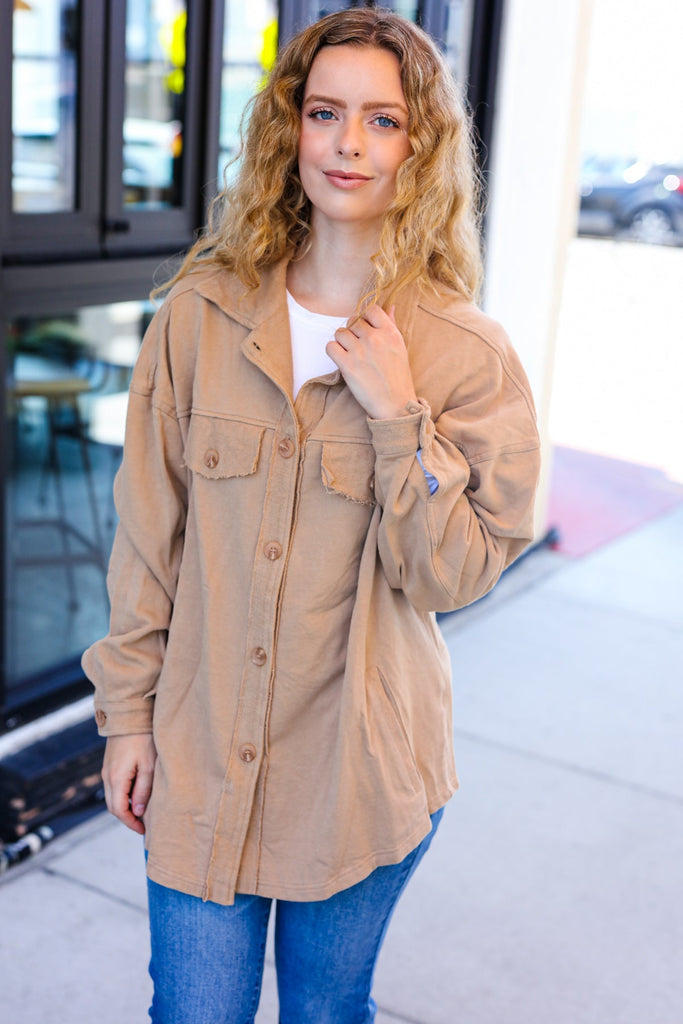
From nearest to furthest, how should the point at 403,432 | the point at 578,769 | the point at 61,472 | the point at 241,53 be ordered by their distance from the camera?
1. the point at 403,432
2. the point at 61,472
3. the point at 241,53
4. the point at 578,769

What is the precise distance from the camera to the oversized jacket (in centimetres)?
152

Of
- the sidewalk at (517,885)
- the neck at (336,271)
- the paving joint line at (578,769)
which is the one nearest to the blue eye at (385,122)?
the neck at (336,271)

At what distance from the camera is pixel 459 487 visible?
1.48m

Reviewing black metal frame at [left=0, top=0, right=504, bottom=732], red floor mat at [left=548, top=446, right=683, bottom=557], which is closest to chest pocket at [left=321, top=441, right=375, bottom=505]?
black metal frame at [left=0, top=0, right=504, bottom=732]

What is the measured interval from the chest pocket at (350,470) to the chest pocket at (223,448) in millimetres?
99

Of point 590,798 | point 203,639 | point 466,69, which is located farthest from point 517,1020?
point 466,69

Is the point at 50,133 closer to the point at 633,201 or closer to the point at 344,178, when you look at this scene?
the point at 344,178

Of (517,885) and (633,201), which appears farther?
(633,201)

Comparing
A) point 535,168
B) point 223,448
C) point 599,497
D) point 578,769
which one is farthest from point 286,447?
point 599,497

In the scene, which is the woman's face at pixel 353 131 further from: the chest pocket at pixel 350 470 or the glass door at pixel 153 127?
the glass door at pixel 153 127

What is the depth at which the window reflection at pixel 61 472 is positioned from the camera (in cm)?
309

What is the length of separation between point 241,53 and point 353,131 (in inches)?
83.0

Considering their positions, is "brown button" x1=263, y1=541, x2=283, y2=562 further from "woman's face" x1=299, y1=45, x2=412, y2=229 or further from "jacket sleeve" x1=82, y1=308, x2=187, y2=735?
"woman's face" x1=299, y1=45, x2=412, y2=229

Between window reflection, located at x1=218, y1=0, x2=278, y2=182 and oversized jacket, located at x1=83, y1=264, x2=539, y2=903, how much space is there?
1.95 metres
